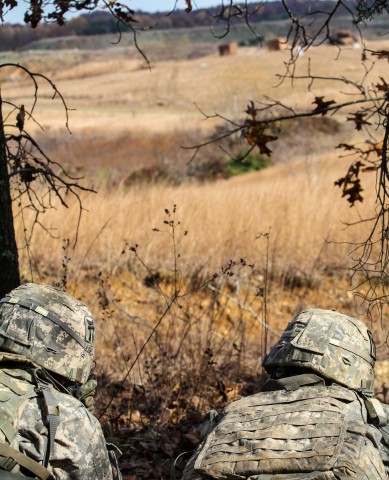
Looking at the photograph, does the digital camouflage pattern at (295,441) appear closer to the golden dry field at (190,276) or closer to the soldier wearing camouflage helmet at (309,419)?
the soldier wearing camouflage helmet at (309,419)

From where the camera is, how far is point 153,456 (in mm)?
4395

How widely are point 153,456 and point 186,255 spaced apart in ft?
13.6

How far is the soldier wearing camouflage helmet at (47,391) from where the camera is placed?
2.88 metres

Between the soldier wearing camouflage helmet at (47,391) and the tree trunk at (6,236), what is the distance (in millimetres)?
1017

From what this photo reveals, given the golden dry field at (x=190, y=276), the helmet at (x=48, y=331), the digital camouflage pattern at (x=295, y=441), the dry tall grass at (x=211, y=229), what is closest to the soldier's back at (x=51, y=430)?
the helmet at (x=48, y=331)

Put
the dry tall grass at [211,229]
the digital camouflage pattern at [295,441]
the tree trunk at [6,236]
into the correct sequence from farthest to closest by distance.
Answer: the dry tall grass at [211,229]
the tree trunk at [6,236]
the digital camouflage pattern at [295,441]

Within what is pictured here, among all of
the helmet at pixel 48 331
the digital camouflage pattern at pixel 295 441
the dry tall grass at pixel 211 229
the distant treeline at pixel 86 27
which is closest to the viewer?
→ the digital camouflage pattern at pixel 295 441

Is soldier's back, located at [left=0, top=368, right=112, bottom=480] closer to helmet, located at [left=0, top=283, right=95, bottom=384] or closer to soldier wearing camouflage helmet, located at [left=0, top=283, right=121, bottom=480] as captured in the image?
soldier wearing camouflage helmet, located at [left=0, top=283, right=121, bottom=480]

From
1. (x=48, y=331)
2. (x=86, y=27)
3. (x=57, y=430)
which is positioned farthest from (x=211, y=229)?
(x=86, y=27)

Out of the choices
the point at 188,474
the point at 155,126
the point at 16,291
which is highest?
the point at 16,291

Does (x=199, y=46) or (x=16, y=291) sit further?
(x=199, y=46)

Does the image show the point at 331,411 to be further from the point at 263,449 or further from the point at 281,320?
the point at 281,320

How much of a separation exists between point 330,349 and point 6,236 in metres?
2.13

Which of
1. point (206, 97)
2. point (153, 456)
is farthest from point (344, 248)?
point (206, 97)
